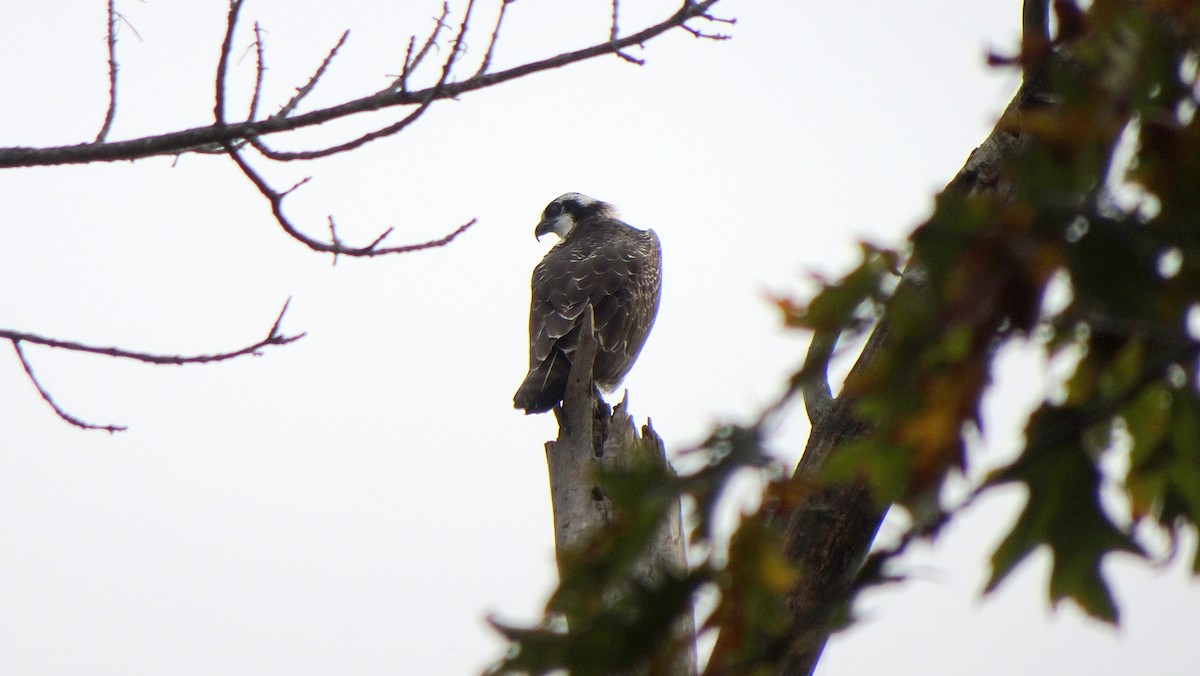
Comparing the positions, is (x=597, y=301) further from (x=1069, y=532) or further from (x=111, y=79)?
(x=1069, y=532)

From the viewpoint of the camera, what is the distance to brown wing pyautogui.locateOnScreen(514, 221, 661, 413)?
22.6 ft

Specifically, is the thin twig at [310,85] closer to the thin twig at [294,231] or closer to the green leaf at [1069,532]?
the thin twig at [294,231]

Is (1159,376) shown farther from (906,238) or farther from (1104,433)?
(906,238)

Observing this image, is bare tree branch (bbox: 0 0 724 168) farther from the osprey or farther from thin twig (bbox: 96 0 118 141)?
the osprey

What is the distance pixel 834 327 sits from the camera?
56.4 inches

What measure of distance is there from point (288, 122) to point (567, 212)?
770 cm

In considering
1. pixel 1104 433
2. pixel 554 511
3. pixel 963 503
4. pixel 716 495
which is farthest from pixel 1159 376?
pixel 554 511

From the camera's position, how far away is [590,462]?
189 inches

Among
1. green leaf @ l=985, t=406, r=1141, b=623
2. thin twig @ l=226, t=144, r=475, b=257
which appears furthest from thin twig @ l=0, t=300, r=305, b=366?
green leaf @ l=985, t=406, r=1141, b=623

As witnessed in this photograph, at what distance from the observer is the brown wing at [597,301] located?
6.88m

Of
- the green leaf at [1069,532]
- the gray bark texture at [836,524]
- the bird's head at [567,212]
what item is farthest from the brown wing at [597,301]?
the green leaf at [1069,532]

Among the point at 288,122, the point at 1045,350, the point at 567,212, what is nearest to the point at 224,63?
the point at 288,122

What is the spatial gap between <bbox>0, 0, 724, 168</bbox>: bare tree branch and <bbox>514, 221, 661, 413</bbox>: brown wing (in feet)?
11.2

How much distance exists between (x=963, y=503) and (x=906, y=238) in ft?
0.97
